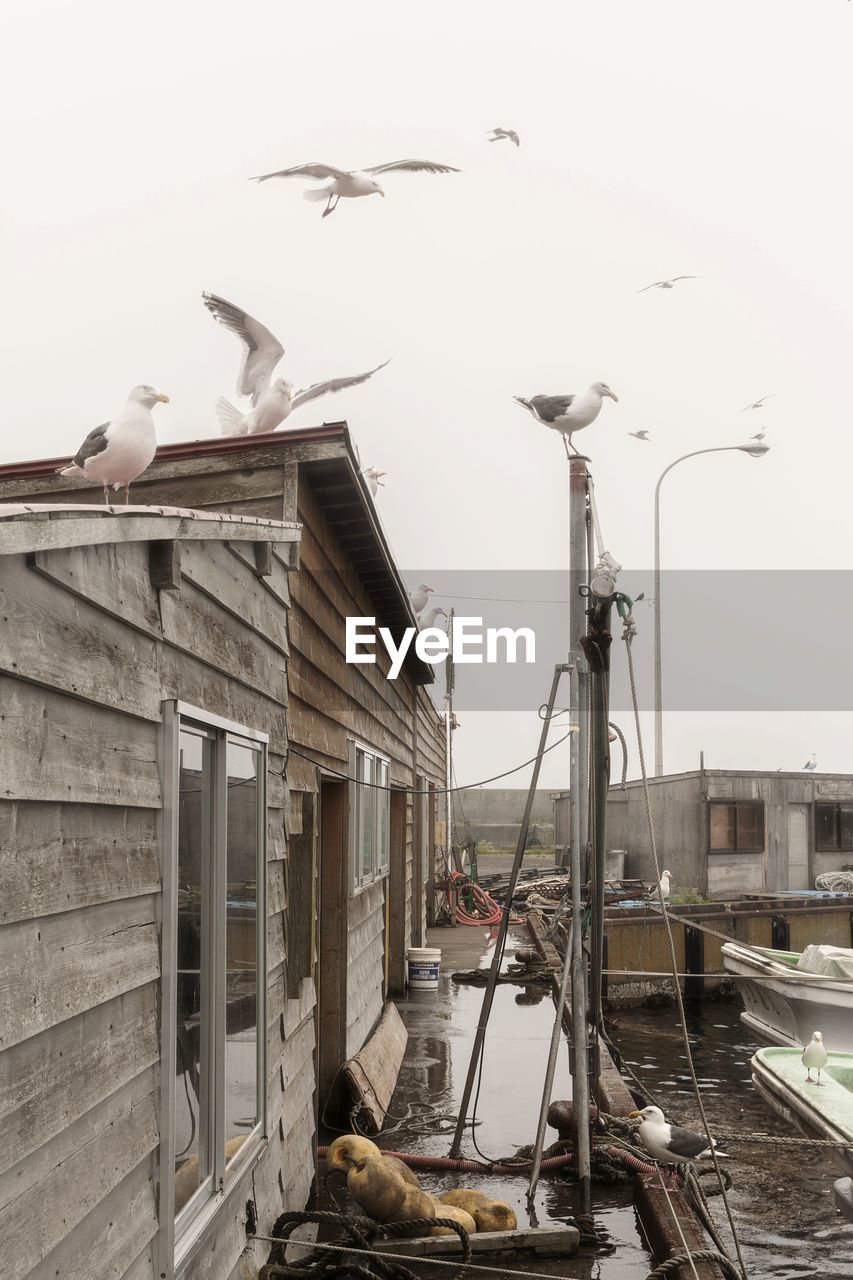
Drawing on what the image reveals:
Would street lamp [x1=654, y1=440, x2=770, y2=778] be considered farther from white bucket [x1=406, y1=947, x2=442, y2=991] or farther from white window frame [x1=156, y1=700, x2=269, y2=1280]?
white window frame [x1=156, y1=700, x2=269, y2=1280]

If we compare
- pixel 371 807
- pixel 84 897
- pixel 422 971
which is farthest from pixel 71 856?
pixel 422 971

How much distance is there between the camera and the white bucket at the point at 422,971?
551 inches

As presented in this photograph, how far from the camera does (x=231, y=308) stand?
730 cm

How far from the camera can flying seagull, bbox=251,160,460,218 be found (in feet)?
26.2

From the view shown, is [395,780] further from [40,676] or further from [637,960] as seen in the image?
[40,676]

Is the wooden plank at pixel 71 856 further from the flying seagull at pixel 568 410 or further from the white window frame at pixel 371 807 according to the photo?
the flying seagull at pixel 568 410

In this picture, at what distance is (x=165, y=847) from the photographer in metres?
3.64

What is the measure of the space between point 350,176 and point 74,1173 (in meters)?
7.09

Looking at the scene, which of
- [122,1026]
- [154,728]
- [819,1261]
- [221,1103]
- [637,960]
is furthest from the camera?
[637,960]

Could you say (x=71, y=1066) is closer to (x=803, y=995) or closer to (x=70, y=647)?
(x=70, y=647)

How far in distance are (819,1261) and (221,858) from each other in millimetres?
4913

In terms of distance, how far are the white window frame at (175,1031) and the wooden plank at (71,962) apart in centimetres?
14

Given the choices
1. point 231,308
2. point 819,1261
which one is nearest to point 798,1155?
point 819,1261

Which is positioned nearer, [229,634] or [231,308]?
[229,634]
